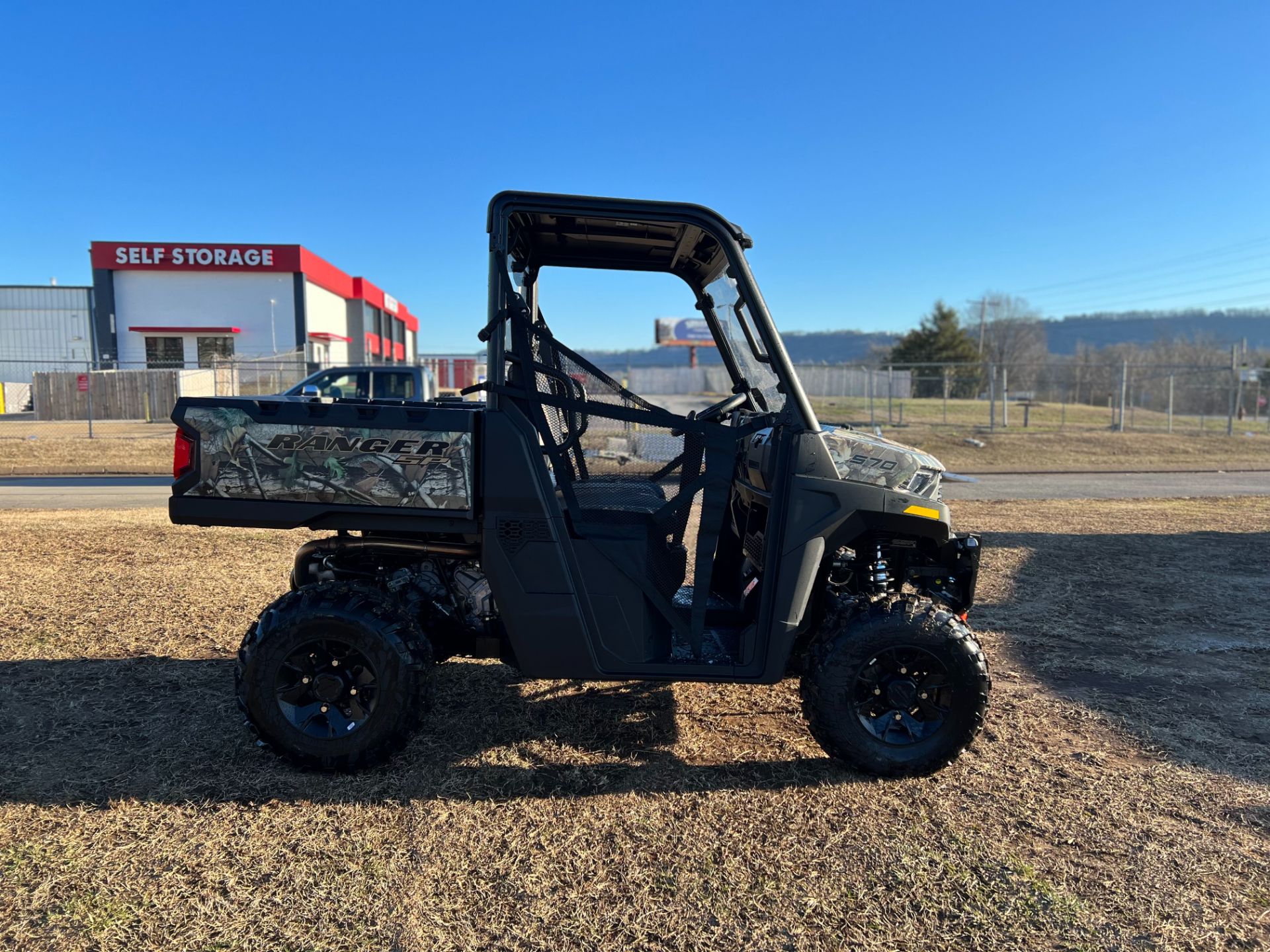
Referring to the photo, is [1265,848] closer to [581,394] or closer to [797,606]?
[797,606]

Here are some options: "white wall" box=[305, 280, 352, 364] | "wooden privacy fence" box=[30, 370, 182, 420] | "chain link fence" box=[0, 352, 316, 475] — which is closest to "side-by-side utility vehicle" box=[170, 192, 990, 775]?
"chain link fence" box=[0, 352, 316, 475]

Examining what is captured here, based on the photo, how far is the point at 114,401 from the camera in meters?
26.5

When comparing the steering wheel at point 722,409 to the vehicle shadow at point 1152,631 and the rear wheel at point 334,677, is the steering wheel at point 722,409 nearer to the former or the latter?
the rear wheel at point 334,677

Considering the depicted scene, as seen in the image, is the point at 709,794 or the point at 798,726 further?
the point at 798,726

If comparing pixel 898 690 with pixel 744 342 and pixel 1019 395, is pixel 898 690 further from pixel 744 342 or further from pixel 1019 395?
pixel 1019 395

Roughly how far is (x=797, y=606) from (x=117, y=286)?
3799 centimetres

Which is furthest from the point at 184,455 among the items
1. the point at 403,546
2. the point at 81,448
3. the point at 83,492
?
the point at 81,448

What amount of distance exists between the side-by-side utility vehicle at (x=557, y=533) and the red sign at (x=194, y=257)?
34.6 meters

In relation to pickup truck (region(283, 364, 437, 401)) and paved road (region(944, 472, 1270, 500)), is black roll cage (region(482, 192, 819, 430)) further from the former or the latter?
pickup truck (region(283, 364, 437, 401))

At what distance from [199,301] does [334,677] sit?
36206 millimetres

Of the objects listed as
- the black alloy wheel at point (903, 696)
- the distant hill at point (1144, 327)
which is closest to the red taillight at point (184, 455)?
the black alloy wheel at point (903, 696)

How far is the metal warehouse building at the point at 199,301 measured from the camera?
110 feet

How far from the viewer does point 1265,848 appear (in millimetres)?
2992

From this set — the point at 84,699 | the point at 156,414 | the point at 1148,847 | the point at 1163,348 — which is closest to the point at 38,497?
the point at 84,699
